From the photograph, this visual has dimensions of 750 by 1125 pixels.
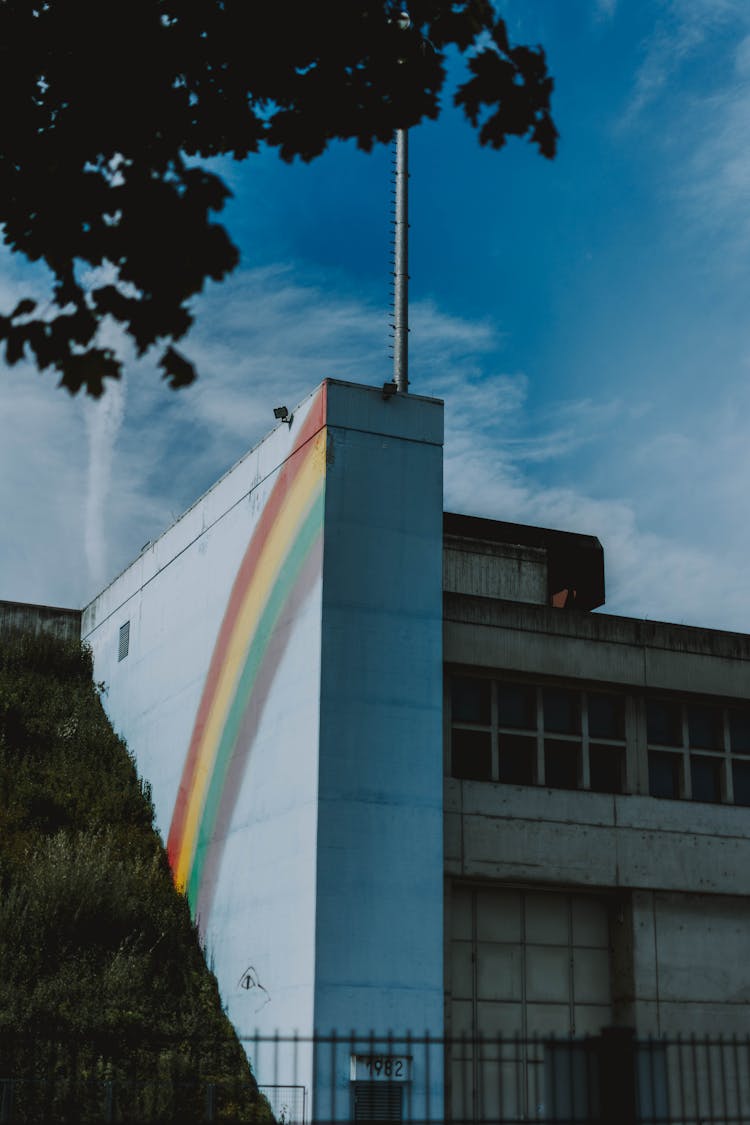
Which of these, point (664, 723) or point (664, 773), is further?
point (664, 723)

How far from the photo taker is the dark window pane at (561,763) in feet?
71.4

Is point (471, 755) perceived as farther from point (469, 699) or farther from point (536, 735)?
point (536, 735)

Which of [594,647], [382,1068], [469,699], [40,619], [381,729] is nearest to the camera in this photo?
[382,1068]

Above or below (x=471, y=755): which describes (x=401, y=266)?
above

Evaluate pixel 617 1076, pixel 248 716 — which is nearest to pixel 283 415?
pixel 248 716

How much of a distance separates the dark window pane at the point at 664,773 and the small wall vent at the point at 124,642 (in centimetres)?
1099

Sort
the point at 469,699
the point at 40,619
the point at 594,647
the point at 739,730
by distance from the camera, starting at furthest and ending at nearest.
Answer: the point at 40,619
the point at 739,730
the point at 594,647
the point at 469,699

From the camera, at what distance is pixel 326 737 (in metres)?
18.7

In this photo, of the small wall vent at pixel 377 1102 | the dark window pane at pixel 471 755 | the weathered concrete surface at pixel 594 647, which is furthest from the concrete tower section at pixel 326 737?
the dark window pane at pixel 471 755

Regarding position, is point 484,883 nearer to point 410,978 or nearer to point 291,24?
point 410,978

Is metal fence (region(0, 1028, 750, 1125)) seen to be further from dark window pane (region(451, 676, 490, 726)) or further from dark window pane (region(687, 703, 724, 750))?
dark window pane (region(687, 703, 724, 750))

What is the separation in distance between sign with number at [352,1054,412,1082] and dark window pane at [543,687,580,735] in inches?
244

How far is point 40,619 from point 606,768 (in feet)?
49.2

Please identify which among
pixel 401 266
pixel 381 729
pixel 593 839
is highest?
pixel 401 266
